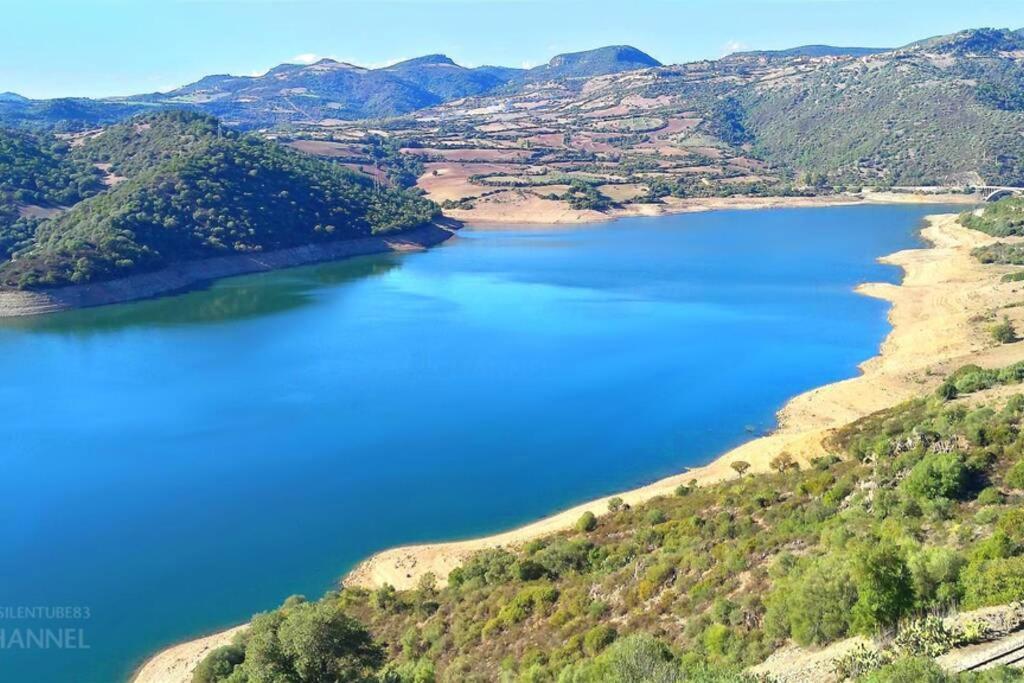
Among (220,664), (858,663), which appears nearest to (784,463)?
(858,663)

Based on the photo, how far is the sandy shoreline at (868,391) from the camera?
89.5ft

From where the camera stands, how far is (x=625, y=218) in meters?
136

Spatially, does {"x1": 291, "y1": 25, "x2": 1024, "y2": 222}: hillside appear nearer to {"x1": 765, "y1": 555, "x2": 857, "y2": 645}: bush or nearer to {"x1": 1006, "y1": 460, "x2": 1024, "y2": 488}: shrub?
{"x1": 1006, "y1": 460, "x2": 1024, "y2": 488}: shrub

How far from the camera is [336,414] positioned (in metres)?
44.1

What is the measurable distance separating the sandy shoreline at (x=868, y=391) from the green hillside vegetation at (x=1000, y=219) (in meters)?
12.6

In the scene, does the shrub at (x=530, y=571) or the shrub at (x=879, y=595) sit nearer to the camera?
the shrub at (x=879, y=595)

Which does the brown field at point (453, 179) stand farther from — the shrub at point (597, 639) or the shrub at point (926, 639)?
the shrub at point (926, 639)

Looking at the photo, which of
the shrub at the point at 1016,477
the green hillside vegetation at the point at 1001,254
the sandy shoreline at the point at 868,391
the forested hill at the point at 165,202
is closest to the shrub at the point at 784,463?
the sandy shoreline at the point at 868,391

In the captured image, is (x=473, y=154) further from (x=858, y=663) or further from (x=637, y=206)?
(x=858, y=663)

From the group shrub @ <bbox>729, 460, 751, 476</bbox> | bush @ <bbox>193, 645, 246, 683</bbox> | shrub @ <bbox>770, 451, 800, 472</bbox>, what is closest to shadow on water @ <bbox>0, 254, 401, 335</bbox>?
shrub @ <bbox>729, 460, 751, 476</bbox>

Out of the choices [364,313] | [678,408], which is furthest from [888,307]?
[364,313]

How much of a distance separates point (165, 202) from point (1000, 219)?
9489 centimetres

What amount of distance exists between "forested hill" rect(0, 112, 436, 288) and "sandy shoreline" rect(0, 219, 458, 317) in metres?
0.96

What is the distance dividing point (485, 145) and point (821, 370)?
147 m
